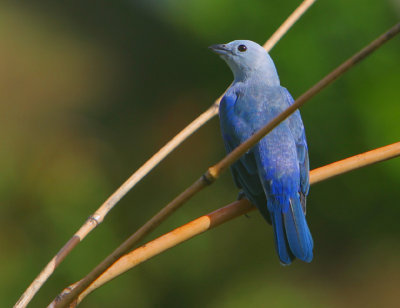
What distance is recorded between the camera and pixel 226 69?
6.04 m

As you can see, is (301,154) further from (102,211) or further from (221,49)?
(102,211)

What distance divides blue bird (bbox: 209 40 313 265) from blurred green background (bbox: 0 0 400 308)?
6.37 feet

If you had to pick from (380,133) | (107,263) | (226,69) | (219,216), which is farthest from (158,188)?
(107,263)

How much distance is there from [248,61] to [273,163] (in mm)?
1024

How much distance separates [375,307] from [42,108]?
4.85 m

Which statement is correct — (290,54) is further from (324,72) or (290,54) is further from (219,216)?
(219,216)

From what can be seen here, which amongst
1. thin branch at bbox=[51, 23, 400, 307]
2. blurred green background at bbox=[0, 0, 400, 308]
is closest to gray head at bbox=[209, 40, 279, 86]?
blurred green background at bbox=[0, 0, 400, 308]

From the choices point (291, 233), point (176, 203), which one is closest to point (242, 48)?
point (291, 233)

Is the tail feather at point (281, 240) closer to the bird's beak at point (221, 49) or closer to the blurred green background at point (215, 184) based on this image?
the bird's beak at point (221, 49)

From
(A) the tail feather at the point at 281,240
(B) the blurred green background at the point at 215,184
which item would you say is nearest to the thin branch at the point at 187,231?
(A) the tail feather at the point at 281,240

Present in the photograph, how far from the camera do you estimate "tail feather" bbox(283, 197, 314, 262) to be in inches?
103

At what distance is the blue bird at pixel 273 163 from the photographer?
270 cm

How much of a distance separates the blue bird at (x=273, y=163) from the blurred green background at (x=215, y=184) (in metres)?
1.94

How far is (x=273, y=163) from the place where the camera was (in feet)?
9.74
